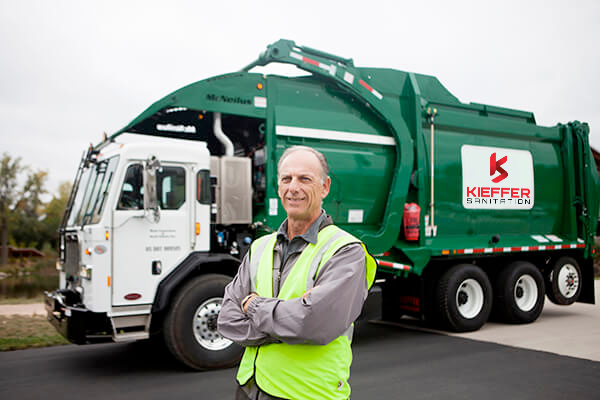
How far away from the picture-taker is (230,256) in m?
5.59

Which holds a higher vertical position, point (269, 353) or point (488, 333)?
point (269, 353)

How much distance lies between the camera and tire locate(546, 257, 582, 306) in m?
8.84

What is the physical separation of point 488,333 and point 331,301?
249 inches

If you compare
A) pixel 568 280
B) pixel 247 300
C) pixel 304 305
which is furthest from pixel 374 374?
pixel 568 280

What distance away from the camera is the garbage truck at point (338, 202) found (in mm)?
5184

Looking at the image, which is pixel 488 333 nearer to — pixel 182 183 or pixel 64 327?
pixel 182 183

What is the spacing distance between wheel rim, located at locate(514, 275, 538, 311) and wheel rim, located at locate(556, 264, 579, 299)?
76cm

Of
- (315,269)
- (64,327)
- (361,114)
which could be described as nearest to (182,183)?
(64,327)

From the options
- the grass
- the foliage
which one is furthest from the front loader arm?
the foliage

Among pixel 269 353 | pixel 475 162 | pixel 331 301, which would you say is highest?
pixel 475 162

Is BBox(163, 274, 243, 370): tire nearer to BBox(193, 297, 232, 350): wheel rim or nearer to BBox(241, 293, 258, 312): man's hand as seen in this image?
BBox(193, 297, 232, 350): wheel rim

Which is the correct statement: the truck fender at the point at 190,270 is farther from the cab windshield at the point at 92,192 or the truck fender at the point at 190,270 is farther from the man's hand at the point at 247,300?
the man's hand at the point at 247,300

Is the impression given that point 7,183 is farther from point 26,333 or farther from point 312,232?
point 312,232

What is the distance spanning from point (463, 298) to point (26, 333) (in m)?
6.32
